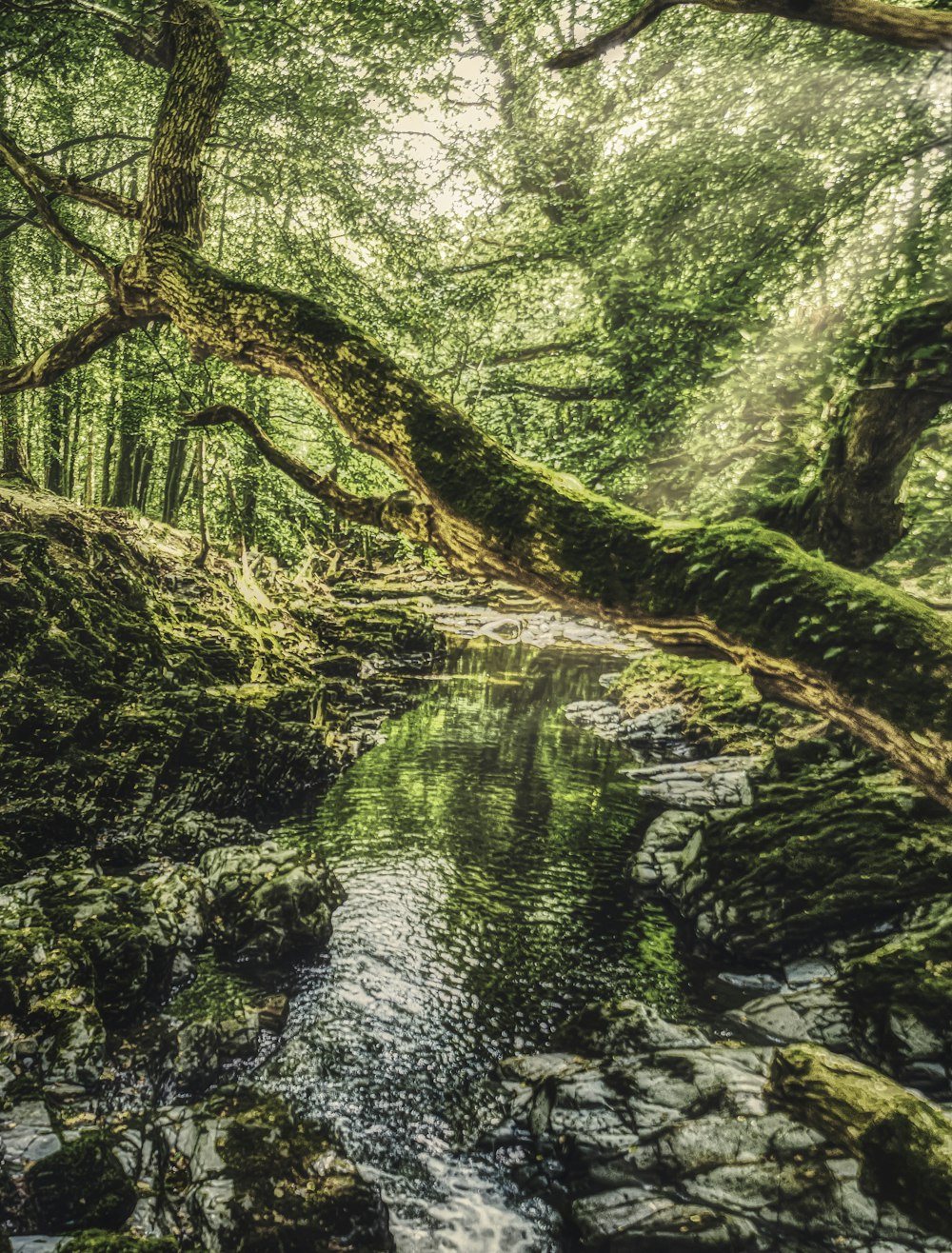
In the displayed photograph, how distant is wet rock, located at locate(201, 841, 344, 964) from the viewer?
782 cm

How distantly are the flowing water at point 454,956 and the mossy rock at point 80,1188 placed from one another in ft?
5.19

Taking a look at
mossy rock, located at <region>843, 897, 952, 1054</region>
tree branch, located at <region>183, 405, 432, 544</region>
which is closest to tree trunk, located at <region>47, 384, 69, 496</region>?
tree branch, located at <region>183, 405, 432, 544</region>

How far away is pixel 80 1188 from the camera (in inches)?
177

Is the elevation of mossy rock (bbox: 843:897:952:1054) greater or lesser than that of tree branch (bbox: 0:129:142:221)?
lesser

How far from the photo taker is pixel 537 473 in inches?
141

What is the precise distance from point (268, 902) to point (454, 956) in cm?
221

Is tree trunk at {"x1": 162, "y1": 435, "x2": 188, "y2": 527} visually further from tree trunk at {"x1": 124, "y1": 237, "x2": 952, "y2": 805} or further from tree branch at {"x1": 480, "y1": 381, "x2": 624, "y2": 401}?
tree trunk at {"x1": 124, "y1": 237, "x2": 952, "y2": 805}

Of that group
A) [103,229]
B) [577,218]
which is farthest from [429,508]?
[103,229]

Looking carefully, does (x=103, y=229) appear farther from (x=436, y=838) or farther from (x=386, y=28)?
(x=436, y=838)

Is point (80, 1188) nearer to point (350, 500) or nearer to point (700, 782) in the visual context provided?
point (350, 500)

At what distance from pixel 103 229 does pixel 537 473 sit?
47.2ft

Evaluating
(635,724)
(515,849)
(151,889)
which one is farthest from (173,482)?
(151,889)

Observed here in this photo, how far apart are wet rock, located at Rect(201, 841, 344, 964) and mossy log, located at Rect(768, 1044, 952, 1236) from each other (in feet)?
16.0

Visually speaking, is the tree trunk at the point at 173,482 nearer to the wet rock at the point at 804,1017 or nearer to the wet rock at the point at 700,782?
the wet rock at the point at 700,782
